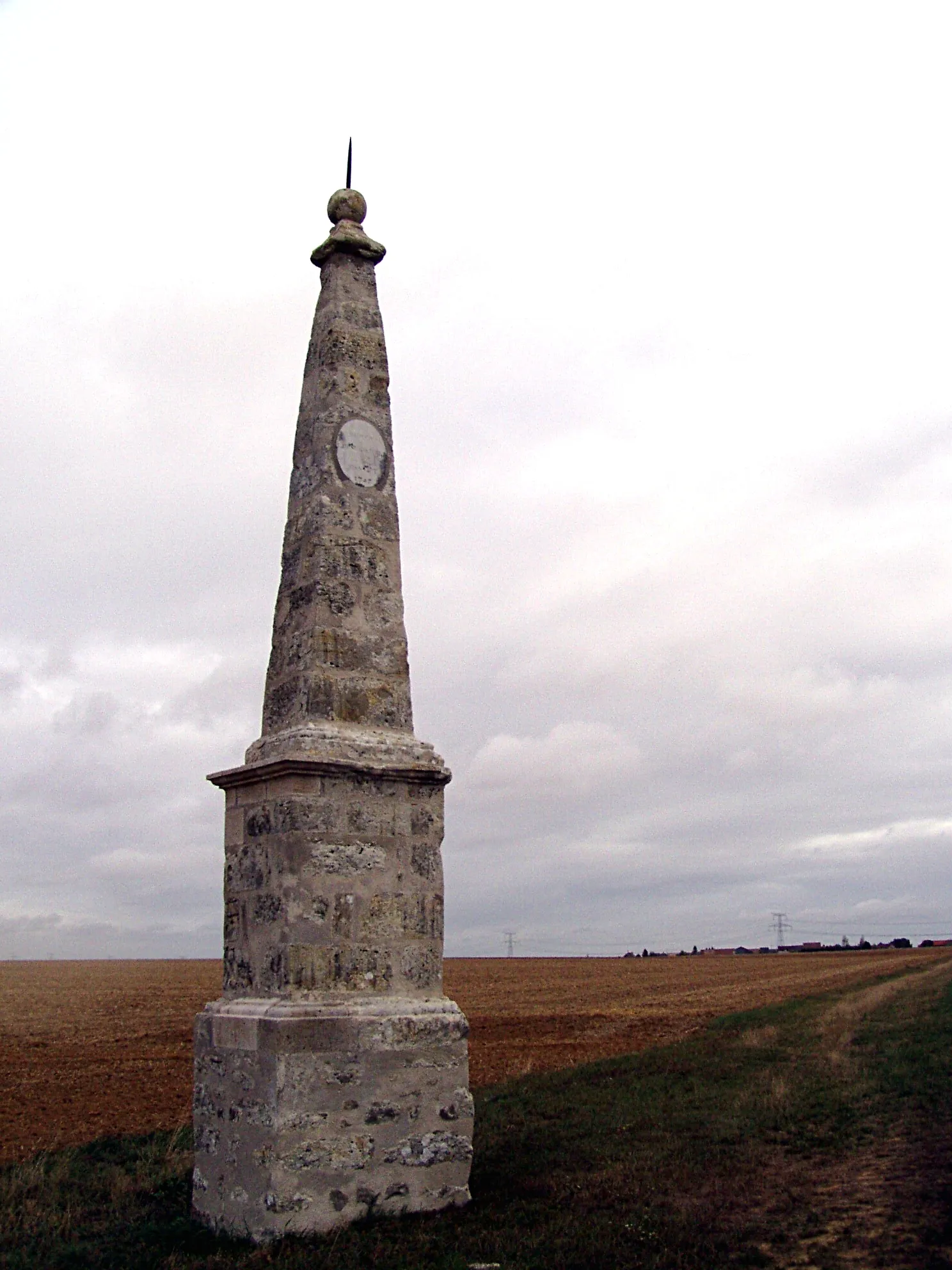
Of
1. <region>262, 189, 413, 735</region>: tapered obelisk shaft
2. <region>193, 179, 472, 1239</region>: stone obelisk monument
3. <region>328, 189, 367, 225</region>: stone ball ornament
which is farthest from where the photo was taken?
<region>328, 189, 367, 225</region>: stone ball ornament

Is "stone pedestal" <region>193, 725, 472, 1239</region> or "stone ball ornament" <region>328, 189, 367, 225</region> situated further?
"stone ball ornament" <region>328, 189, 367, 225</region>

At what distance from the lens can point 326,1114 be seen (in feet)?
26.3

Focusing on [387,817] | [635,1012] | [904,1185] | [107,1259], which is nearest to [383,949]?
[387,817]

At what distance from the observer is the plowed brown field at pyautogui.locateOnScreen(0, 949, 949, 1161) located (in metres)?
16.6

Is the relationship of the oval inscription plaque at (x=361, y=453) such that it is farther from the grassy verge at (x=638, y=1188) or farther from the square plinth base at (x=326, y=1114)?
the grassy verge at (x=638, y=1188)

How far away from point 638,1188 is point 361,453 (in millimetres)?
6347

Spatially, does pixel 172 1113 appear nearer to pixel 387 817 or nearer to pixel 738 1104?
pixel 738 1104

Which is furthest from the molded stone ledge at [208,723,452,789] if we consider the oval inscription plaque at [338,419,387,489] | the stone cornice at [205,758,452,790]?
the oval inscription plaque at [338,419,387,489]

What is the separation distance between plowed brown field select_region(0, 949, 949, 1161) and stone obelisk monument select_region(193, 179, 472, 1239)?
613 cm

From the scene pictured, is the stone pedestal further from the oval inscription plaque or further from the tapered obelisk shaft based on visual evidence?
the oval inscription plaque

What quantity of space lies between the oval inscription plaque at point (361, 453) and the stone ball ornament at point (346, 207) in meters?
2.05

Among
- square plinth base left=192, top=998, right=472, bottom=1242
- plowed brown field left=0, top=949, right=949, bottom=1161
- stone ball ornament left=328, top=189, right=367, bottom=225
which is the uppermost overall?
stone ball ornament left=328, top=189, right=367, bottom=225

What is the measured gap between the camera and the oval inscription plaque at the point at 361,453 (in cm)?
975

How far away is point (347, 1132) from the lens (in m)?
8.09
